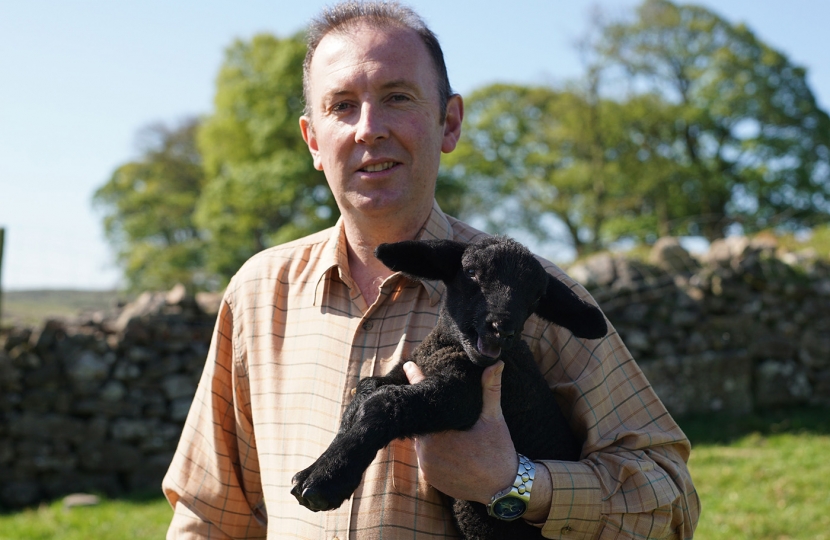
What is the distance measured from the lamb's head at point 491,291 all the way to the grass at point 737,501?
493cm

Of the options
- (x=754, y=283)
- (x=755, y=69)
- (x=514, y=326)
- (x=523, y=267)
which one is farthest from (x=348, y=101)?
(x=755, y=69)

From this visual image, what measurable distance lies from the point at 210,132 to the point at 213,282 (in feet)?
26.2

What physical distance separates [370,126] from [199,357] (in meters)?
8.22

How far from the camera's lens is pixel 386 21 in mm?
2730

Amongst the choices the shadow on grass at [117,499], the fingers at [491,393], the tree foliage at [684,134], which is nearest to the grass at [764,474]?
the fingers at [491,393]

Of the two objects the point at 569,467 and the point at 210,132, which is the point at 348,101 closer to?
the point at 569,467

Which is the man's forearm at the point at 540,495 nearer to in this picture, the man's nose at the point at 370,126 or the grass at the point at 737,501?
the man's nose at the point at 370,126

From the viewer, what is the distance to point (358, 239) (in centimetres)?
279

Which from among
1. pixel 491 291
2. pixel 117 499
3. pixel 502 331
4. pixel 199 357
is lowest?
pixel 117 499

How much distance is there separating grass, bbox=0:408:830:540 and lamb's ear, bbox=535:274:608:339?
4.89m

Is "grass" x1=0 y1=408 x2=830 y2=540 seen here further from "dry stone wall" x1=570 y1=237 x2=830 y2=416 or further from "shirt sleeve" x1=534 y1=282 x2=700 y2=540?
"shirt sleeve" x1=534 y1=282 x2=700 y2=540

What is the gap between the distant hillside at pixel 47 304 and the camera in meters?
10.6

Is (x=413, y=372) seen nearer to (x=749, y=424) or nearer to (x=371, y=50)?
(x=371, y=50)

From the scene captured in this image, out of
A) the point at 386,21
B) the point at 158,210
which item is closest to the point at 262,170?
the point at 158,210
